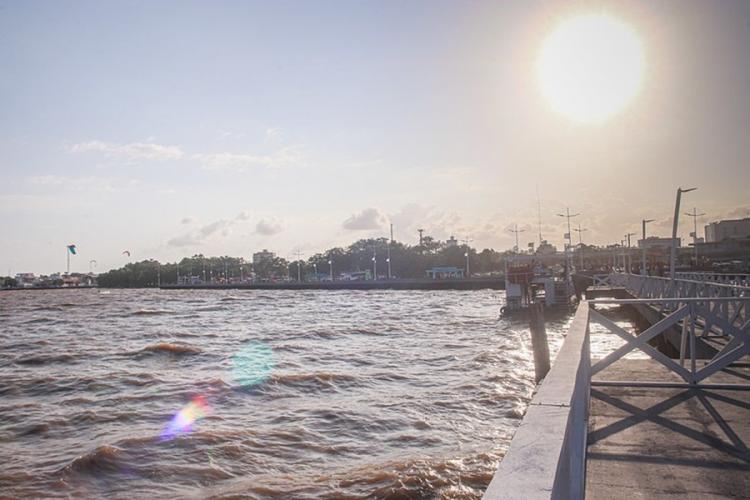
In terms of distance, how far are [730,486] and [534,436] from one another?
9.82ft

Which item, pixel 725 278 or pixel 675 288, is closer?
pixel 675 288

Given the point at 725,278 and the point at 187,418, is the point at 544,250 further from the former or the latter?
the point at 187,418

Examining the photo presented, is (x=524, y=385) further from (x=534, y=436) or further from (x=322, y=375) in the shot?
(x=534, y=436)

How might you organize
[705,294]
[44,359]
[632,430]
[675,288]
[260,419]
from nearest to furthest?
1. [632,430]
2. [260,419]
3. [705,294]
4. [675,288]
5. [44,359]

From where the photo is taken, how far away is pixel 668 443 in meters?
5.32

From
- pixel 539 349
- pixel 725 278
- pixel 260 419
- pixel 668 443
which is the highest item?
pixel 725 278

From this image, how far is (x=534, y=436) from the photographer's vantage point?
226 cm

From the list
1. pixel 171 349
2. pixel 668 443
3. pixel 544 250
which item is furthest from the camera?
pixel 544 250

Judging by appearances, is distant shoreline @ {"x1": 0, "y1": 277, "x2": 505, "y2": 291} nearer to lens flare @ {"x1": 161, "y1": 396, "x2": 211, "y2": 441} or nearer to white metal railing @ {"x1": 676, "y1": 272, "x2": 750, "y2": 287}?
white metal railing @ {"x1": 676, "y1": 272, "x2": 750, "y2": 287}

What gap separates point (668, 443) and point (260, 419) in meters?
8.42

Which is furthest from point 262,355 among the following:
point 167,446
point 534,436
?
point 534,436

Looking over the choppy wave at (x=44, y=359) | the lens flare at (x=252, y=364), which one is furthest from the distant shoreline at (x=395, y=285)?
the choppy wave at (x=44, y=359)

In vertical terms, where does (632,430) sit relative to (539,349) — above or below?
above

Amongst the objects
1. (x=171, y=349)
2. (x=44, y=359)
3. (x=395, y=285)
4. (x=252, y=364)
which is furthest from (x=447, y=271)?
(x=252, y=364)
